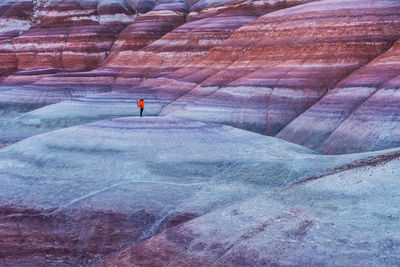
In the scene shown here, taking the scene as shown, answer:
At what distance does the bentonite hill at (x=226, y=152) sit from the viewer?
8.53m

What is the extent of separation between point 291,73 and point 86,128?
10.7 meters

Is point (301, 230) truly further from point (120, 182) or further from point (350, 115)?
point (350, 115)

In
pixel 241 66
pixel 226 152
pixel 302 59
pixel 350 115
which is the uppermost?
pixel 302 59

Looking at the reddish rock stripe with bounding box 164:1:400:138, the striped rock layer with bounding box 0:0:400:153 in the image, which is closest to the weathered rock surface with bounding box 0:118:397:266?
the striped rock layer with bounding box 0:0:400:153

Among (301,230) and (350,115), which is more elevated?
(301,230)

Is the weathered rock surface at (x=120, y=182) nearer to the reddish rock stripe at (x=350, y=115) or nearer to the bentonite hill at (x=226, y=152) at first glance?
the bentonite hill at (x=226, y=152)

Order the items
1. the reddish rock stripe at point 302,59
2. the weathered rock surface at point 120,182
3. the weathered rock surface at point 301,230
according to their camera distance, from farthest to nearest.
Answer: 1. the reddish rock stripe at point 302,59
2. the weathered rock surface at point 120,182
3. the weathered rock surface at point 301,230

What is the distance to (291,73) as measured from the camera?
22.7 metres

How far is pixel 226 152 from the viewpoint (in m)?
14.0

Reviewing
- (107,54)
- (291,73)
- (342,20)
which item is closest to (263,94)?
(291,73)

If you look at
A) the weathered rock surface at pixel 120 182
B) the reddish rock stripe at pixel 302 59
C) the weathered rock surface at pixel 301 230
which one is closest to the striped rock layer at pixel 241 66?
the reddish rock stripe at pixel 302 59

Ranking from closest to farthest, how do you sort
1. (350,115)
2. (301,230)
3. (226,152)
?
(301,230) < (226,152) < (350,115)

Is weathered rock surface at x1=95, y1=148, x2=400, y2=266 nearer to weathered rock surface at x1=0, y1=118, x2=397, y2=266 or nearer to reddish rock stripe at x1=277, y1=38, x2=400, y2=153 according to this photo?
weathered rock surface at x1=0, y1=118, x2=397, y2=266

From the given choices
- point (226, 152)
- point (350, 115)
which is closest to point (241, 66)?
point (350, 115)
